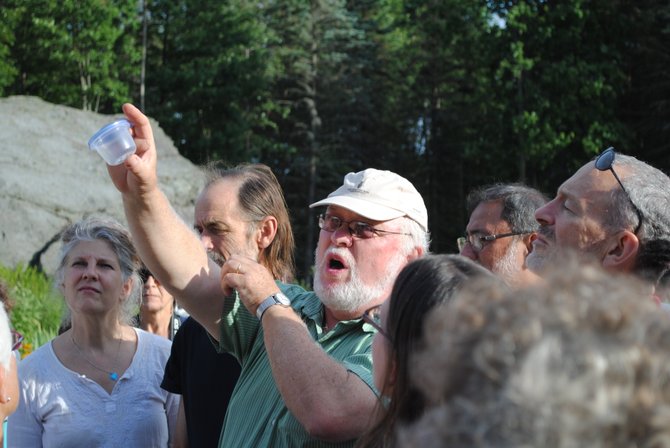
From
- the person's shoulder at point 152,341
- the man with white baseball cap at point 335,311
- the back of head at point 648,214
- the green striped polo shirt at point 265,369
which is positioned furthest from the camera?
the person's shoulder at point 152,341

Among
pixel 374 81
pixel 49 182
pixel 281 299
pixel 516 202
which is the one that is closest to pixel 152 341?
pixel 281 299

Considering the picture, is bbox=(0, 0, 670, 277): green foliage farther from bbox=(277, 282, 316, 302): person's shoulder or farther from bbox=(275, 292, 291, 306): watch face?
bbox=(275, 292, 291, 306): watch face

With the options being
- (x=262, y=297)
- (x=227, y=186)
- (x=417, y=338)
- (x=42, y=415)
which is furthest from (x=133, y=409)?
(x=417, y=338)

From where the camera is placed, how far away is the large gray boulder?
46.8 feet

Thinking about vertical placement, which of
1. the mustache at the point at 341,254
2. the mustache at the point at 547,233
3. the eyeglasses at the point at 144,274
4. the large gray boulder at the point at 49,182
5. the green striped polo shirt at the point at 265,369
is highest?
the mustache at the point at 547,233

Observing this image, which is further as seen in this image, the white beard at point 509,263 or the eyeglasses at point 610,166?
the white beard at point 509,263

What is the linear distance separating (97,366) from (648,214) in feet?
7.49

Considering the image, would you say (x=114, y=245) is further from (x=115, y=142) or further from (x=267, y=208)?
(x=115, y=142)

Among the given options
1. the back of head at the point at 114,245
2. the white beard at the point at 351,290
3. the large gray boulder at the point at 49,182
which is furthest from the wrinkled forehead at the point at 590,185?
the large gray boulder at the point at 49,182

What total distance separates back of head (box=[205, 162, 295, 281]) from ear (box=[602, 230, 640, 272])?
1577 millimetres

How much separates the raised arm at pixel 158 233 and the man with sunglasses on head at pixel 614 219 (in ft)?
3.45

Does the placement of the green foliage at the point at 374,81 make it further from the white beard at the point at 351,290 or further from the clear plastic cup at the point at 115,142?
the clear plastic cup at the point at 115,142

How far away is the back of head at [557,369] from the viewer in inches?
40.7

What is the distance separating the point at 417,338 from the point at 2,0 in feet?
107
